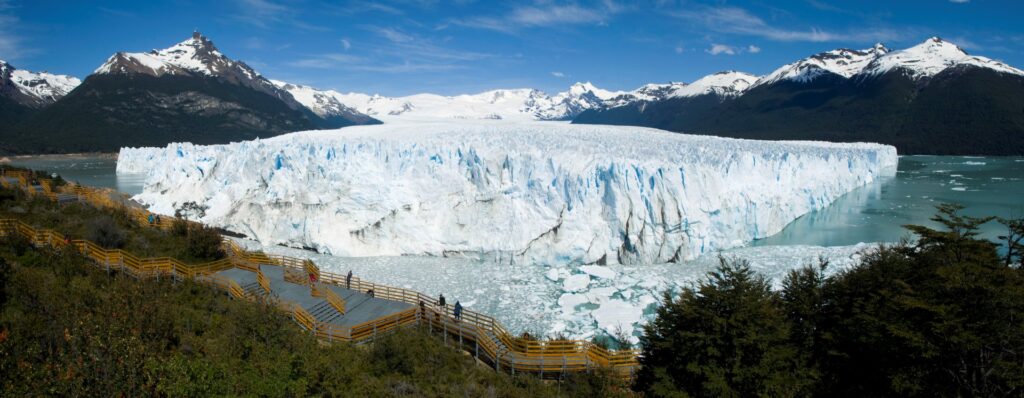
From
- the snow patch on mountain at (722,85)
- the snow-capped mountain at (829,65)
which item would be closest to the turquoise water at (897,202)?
the snow-capped mountain at (829,65)

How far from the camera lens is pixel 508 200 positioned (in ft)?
Result: 57.5

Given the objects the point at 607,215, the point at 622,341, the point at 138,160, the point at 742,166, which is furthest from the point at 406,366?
the point at 138,160

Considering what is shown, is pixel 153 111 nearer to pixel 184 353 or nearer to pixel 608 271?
pixel 608 271

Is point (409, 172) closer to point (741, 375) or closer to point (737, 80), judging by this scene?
point (741, 375)

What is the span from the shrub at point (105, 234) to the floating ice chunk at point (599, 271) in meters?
11.6

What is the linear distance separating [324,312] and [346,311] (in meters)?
0.42

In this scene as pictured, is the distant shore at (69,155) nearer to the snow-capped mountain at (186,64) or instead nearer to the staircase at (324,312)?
the snow-capped mountain at (186,64)

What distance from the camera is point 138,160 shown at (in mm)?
45312

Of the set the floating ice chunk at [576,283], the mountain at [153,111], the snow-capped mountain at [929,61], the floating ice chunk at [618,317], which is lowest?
the floating ice chunk at [618,317]

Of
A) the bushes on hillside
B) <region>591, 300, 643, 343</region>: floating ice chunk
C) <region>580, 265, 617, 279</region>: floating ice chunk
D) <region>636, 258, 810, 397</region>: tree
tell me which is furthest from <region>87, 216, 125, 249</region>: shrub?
<region>636, 258, 810, 397</region>: tree

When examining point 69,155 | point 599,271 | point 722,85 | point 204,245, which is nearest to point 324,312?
point 204,245

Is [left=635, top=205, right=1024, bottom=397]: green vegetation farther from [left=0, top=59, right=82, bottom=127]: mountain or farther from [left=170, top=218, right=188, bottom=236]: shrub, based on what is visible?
[left=0, top=59, right=82, bottom=127]: mountain

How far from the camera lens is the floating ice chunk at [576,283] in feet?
45.7

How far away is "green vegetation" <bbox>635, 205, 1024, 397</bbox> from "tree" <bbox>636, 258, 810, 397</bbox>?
0.6 inches
